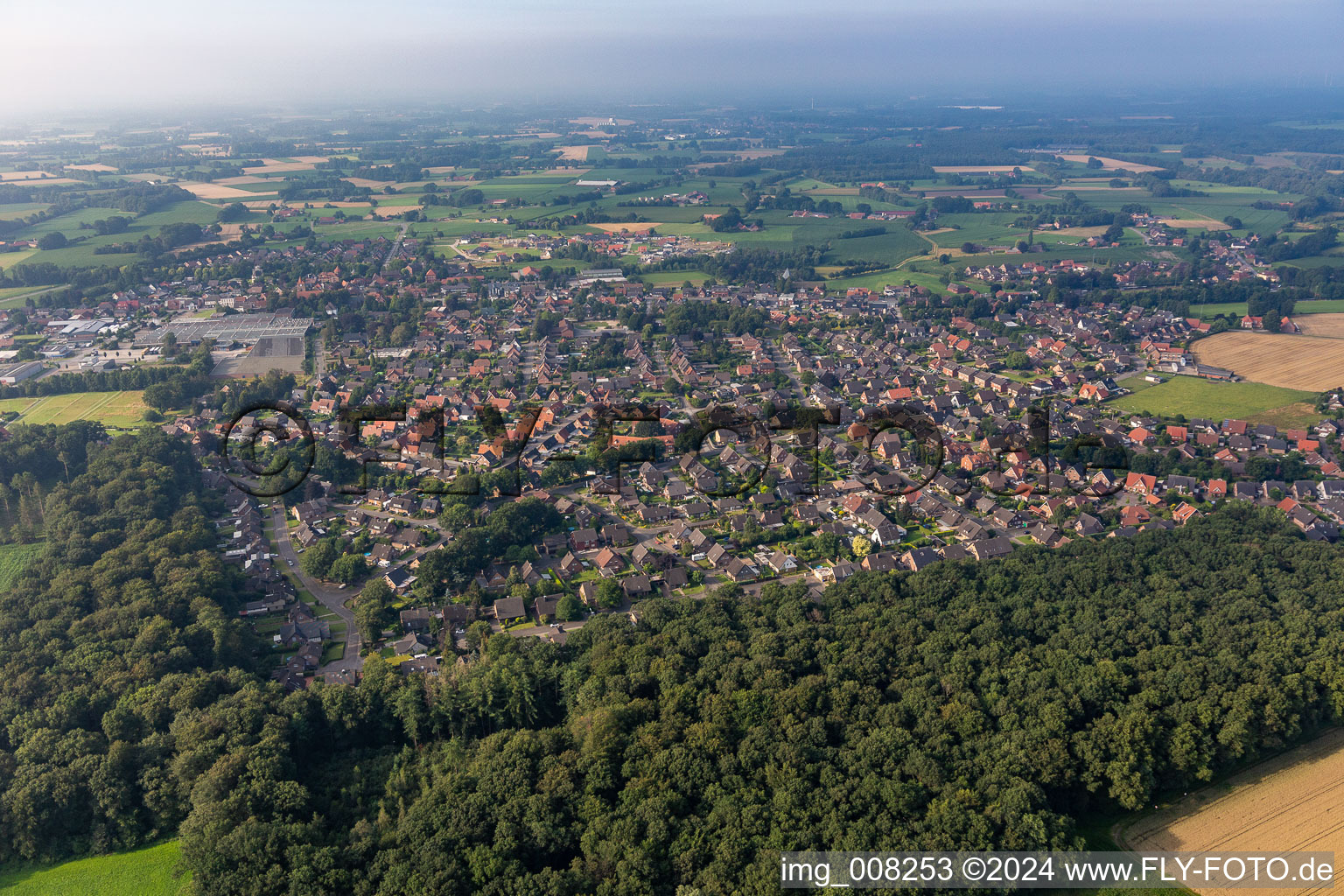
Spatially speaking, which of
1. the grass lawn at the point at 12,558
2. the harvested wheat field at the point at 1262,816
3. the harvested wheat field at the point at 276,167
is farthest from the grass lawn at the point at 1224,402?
the harvested wheat field at the point at 276,167

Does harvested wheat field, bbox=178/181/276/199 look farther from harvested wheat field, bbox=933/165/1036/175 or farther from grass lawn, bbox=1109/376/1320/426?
grass lawn, bbox=1109/376/1320/426

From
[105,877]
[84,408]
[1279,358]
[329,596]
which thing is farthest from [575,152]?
[105,877]

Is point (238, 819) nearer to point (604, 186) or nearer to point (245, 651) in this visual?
point (245, 651)

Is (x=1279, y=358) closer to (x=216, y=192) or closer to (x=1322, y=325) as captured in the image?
(x=1322, y=325)

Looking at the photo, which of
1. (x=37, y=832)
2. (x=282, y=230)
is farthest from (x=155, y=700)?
(x=282, y=230)

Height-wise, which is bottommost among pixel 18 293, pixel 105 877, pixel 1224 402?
pixel 105 877

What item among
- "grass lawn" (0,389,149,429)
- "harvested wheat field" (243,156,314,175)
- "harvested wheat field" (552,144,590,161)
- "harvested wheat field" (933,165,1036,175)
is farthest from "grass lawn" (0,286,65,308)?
"harvested wheat field" (933,165,1036,175)
